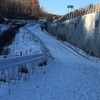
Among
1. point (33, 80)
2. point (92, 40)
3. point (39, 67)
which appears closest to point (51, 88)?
point (33, 80)

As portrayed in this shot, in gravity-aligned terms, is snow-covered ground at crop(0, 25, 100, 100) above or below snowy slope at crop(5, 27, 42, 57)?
above

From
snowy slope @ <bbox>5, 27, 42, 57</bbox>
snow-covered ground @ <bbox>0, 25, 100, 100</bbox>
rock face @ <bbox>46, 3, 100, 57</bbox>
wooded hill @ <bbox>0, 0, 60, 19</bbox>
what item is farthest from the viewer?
wooded hill @ <bbox>0, 0, 60, 19</bbox>

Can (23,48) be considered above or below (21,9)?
below

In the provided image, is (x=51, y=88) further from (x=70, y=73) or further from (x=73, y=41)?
(x=73, y=41)

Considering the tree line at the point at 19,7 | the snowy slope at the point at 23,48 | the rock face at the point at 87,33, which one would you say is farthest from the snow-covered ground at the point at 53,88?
the tree line at the point at 19,7

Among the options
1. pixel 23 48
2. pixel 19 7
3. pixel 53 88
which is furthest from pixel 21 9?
pixel 53 88

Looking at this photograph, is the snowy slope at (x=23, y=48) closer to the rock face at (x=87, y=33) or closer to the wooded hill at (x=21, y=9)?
the rock face at (x=87, y=33)

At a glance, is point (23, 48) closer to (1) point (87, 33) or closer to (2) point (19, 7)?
(1) point (87, 33)

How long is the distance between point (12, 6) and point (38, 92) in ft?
370

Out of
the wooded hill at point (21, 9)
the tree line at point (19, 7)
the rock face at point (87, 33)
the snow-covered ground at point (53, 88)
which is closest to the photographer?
the snow-covered ground at point (53, 88)

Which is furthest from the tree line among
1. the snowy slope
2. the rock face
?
the snowy slope

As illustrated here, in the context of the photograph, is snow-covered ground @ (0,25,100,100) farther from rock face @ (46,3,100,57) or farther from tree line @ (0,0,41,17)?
tree line @ (0,0,41,17)

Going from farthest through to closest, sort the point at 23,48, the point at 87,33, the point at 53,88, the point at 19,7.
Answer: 1. the point at 19,7
2. the point at 87,33
3. the point at 23,48
4. the point at 53,88

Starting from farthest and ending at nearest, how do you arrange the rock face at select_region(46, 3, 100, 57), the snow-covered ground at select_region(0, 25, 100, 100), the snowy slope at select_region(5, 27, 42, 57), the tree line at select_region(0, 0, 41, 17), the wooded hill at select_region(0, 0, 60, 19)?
the tree line at select_region(0, 0, 41, 17) → the wooded hill at select_region(0, 0, 60, 19) → the rock face at select_region(46, 3, 100, 57) → the snowy slope at select_region(5, 27, 42, 57) → the snow-covered ground at select_region(0, 25, 100, 100)
